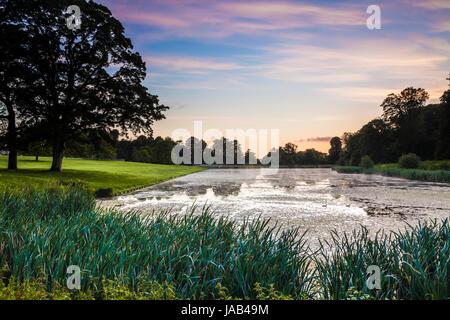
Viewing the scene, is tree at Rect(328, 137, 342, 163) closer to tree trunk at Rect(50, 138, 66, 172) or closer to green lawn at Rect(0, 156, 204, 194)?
green lawn at Rect(0, 156, 204, 194)

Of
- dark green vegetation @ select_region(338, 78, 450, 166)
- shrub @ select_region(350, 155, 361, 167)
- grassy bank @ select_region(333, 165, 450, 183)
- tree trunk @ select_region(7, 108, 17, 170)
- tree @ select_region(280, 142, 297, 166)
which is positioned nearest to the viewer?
tree trunk @ select_region(7, 108, 17, 170)

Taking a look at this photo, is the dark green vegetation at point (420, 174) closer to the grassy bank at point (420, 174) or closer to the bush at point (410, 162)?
the grassy bank at point (420, 174)

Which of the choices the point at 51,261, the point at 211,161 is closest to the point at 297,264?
the point at 51,261

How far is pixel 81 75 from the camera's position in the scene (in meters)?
25.5

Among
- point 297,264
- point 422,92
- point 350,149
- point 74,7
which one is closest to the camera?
point 297,264

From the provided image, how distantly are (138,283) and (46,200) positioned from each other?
549 cm

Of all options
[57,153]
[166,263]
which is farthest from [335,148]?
[166,263]

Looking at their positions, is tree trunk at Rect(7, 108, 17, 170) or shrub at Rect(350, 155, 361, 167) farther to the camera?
shrub at Rect(350, 155, 361, 167)

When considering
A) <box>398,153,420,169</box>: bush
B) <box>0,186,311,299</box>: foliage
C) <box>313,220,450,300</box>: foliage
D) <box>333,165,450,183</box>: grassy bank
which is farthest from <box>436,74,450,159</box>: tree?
<box>0,186,311,299</box>: foliage

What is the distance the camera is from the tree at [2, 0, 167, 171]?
2292 cm

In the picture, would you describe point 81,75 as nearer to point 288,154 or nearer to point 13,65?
point 13,65
